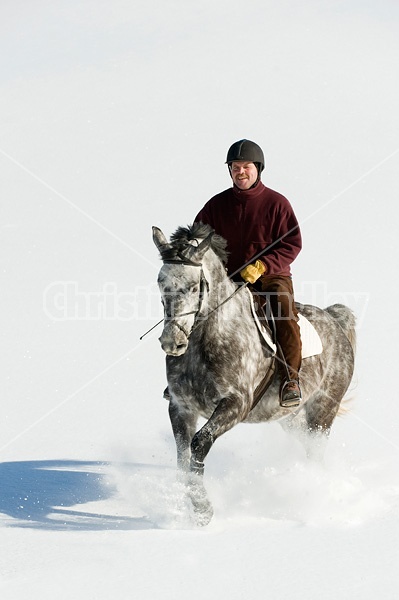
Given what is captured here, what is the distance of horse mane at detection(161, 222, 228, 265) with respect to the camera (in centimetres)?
710

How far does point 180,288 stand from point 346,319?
3.55 m

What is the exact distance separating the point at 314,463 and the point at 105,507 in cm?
240

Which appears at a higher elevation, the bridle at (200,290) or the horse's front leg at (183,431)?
the bridle at (200,290)

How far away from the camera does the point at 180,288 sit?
22.9 ft

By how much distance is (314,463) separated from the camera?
29.5 feet

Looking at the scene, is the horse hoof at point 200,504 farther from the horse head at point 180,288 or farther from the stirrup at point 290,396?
the stirrup at point 290,396

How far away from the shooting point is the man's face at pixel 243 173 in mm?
8156

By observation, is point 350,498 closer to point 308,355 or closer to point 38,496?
point 308,355

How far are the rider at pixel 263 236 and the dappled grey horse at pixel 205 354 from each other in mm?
227

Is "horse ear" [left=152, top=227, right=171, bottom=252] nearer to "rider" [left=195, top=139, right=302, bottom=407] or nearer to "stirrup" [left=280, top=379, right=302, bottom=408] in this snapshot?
"rider" [left=195, top=139, right=302, bottom=407]

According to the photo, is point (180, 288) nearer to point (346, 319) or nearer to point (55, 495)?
point (55, 495)

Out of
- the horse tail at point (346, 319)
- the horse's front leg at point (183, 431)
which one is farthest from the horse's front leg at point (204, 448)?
the horse tail at point (346, 319)

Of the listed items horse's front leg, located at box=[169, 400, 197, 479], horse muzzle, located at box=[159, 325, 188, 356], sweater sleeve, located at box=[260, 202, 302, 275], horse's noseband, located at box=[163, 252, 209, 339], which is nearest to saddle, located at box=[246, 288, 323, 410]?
sweater sleeve, located at box=[260, 202, 302, 275]

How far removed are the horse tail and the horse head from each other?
3.12 m
